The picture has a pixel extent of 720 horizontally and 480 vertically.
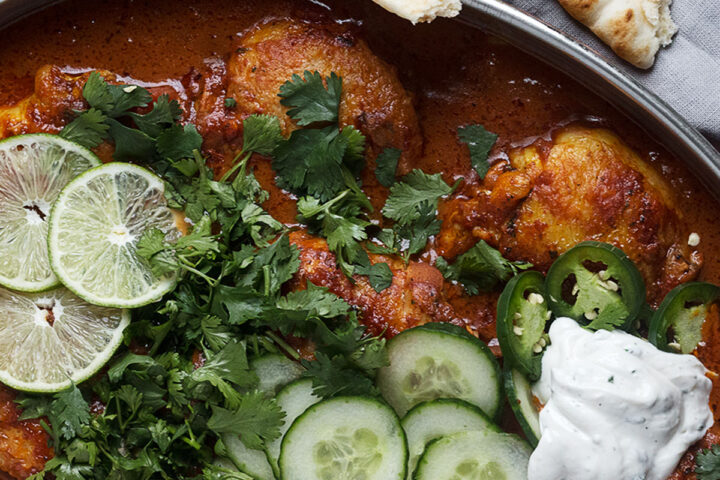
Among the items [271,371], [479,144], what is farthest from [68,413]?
[479,144]

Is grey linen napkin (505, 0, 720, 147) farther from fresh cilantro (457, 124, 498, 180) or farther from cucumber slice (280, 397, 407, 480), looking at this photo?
cucumber slice (280, 397, 407, 480)

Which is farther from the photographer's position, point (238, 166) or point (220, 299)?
point (238, 166)

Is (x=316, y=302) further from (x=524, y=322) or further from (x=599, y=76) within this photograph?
(x=599, y=76)

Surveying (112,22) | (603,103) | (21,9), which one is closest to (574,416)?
(603,103)

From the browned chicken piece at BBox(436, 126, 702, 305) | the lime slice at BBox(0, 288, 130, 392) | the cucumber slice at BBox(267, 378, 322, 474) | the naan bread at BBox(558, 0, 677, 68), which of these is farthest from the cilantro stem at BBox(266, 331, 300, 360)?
the naan bread at BBox(558, 0, 677, 68)

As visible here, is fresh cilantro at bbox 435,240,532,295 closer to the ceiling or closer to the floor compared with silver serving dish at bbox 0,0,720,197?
closer to the floor

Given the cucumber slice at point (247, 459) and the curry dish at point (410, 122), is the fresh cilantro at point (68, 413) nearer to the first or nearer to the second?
the curry dish at point (410, 122)

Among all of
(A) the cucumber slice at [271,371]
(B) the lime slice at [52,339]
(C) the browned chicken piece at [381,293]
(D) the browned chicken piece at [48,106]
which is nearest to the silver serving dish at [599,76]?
(D) the browned chicken piece at [48,106]
